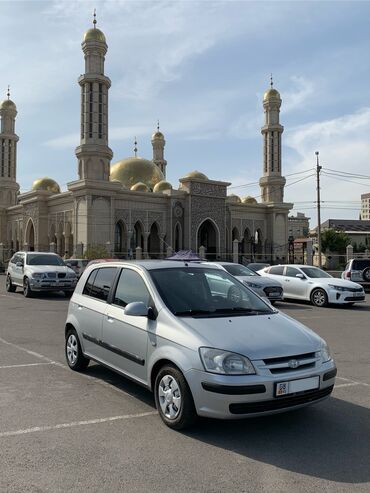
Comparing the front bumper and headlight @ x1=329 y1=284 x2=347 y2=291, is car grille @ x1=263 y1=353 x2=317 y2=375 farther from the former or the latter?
headlight @ x1=329 y1=284 x2=347 y2=291

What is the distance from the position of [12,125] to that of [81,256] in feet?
88.0

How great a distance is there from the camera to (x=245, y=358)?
418 cm

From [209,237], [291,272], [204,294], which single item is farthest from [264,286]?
[209,237]

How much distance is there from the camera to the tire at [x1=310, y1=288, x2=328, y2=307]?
604 inches

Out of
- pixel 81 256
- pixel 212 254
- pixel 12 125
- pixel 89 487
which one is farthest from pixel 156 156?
pixel 89 487

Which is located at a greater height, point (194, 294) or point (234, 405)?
point (194, 294)

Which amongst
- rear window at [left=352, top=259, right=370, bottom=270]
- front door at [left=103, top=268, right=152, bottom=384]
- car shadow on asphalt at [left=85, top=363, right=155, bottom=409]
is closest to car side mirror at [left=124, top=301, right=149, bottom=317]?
front door at [left=103, top=268, right=152, bottom=384]

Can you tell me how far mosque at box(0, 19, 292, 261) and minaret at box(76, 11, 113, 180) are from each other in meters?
0.09

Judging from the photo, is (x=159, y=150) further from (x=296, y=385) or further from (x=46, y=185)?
(x=296, y=385)

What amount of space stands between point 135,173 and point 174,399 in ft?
183

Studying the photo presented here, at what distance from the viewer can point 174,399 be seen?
14.5 feet

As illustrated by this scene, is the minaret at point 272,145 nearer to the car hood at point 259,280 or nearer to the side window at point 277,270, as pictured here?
the side window at point 277,270

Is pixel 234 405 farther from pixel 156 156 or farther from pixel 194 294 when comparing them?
pixel 156 156

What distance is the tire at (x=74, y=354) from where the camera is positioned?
6484mm
